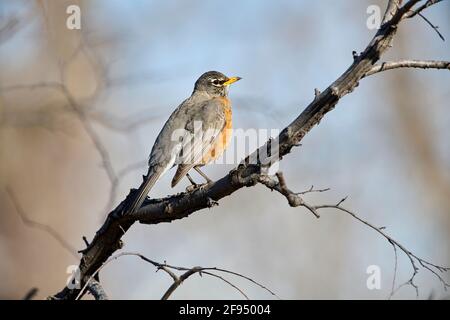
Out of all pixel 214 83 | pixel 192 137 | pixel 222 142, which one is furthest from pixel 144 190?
pixel 214 83

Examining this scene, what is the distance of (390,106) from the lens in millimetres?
11531

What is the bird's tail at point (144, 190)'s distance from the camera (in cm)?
476

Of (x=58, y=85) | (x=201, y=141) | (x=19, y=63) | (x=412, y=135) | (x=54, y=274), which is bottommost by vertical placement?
(x=54, y=274)

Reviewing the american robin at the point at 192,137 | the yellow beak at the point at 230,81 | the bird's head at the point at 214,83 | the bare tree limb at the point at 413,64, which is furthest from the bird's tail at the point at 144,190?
the yellow beak at the point at 230,81

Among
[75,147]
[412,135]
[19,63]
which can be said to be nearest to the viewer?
[19,63]

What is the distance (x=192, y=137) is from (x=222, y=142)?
0.34 meters

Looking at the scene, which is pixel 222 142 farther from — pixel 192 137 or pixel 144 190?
pixel 144 190

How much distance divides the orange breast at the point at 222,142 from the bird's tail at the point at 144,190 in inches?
30.0

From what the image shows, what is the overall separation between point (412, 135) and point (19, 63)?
20.0ft

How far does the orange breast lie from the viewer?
6404mm
